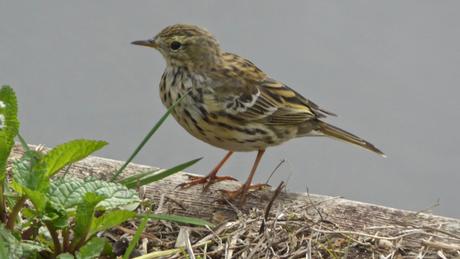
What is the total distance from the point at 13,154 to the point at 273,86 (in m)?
1.81

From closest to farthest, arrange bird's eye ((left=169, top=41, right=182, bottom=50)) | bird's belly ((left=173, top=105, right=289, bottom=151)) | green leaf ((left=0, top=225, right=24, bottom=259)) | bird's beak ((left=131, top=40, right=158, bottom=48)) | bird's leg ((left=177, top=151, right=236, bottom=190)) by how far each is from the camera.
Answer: green leaf ((left=0, top=225, right=24, bottom=259)), bird's leg ((left=177, top=151, right=236, bottom=190)), bird's belly ((left=173, top=105, right=289, bottom=151)), bird's beak ((left=131, top=40, right=158, bottom=48)), bird's eye ((left=169, top=41, right=182, bottom=50))

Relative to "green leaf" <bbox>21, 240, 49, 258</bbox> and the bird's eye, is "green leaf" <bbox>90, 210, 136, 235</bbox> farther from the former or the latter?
the bird's eye

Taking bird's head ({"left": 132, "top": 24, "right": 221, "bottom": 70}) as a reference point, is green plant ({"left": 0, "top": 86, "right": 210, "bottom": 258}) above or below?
below

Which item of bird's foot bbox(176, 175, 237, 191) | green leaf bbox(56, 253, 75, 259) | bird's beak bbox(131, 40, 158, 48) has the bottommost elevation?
green leaf bbox(56, 253, 75, 259)

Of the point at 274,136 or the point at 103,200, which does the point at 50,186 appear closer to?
the point at 103,200

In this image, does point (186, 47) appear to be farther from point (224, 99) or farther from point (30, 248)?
point (30, 248)

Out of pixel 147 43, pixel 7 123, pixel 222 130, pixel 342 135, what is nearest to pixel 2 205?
pixel 7 123

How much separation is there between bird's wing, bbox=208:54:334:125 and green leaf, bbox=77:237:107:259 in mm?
1918

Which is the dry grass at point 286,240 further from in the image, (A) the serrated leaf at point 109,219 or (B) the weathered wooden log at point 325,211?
(A) the serrated leaf at point 109,219

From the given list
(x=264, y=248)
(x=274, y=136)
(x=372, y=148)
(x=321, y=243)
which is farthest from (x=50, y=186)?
(x=372, y=148)

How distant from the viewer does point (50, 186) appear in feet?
12.7

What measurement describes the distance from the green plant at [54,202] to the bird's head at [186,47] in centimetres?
198

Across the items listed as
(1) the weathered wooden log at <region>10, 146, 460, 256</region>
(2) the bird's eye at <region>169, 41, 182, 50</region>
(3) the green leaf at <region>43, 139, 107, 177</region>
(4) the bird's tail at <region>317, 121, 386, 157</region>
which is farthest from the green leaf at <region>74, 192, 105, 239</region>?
(4) the bird's tail at <region>317, 121, 386, 157</region>

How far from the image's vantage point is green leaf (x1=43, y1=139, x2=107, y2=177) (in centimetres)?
385
